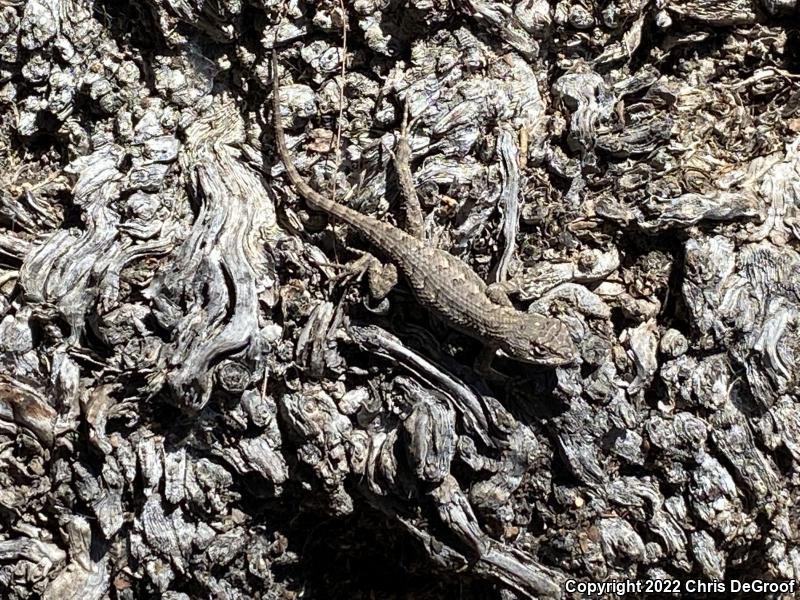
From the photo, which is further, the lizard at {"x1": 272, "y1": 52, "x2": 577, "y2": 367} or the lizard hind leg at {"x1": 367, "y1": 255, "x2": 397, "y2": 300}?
the lizard hind leg at {"x1": 367, "y1": 255, "x2": 397, "y2": 300}

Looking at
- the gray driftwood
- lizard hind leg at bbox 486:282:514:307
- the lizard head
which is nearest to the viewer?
the lizard head

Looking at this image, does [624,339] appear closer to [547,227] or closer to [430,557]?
[547,227]

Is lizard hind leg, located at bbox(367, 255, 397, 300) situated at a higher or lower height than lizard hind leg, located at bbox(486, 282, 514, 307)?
lower

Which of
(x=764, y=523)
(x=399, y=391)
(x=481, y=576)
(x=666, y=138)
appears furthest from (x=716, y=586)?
(x=666, y=138)

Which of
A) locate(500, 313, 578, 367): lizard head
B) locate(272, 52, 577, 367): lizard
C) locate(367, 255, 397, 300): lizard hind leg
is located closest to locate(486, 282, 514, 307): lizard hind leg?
locate(272, 52, 577, 367): lizard

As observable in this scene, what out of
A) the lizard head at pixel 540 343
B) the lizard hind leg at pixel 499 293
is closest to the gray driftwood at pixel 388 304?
the lizard hind leg at pixel 499 293

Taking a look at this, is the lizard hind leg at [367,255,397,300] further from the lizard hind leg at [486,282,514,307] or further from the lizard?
the lizard hind leg at [486,282,514,307]

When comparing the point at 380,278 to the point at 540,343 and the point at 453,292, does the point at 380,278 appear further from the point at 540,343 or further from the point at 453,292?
the point at 540,343

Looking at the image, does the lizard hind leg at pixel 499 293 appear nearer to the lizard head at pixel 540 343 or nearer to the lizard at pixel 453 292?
the lizard at pixel 453 292
